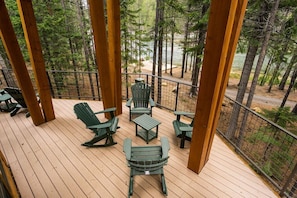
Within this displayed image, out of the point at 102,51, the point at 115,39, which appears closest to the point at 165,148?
the point at 102,51

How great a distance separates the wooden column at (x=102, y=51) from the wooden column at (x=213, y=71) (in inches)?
80.7

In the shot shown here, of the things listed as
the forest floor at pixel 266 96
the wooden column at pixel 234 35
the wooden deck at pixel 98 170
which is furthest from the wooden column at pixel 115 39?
the forest floor at pixel 266 96

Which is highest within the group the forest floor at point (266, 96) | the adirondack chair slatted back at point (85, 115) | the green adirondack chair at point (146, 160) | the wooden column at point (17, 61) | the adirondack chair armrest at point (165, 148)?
the wooden column at point (17, 61)

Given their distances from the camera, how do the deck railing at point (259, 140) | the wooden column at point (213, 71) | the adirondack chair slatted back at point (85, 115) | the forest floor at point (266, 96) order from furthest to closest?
the forest floor at point (266, 96), the adirondack chair slatted back at point (85, 115), the deck railing at point (259, 140), the wooden column at point (213, 71)

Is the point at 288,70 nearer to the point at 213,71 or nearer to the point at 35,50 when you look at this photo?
the point at 213,71

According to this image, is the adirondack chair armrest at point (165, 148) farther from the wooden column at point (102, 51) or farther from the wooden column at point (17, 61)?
the wooden column at point (17, 61)

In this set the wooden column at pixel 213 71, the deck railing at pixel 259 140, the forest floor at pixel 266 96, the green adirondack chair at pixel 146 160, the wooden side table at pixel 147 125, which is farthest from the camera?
the forest floor at pixel 266 96

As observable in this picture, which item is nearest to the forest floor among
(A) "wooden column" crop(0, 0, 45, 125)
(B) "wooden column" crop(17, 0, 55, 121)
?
(B) "wooden column" crop(17, 0, 55, 121)

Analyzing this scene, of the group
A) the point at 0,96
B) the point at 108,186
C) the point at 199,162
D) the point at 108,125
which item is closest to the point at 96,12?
the point at 108,125

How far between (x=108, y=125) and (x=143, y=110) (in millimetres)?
1140

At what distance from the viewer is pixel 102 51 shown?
3090 millimetres

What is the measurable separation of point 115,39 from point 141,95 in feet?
4.84

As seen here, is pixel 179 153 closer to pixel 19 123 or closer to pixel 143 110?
pixel 143 110

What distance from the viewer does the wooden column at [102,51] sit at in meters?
2.74
